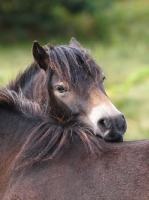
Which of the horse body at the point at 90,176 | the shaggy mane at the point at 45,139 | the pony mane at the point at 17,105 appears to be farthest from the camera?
the pony mane at the point at 17,105

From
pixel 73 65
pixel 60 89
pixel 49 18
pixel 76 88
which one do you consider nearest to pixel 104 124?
pixel 76 88

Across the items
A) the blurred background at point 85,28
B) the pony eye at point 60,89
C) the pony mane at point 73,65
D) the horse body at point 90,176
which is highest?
the blurred background at point 85,28

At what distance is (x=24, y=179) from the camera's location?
3.44m

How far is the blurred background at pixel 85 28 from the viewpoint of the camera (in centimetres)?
2109

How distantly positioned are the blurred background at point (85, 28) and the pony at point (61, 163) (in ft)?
45.4

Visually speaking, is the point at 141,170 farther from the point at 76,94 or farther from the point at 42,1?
the point at 42,1

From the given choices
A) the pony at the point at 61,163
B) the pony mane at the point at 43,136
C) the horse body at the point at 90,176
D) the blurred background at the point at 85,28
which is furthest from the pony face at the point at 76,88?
the blurred background at the point at 85,28

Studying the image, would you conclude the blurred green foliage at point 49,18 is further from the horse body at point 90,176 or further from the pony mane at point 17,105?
the horse body at point 90,176

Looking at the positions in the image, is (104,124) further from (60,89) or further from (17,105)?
(17,105)

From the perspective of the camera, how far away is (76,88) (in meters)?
4.96

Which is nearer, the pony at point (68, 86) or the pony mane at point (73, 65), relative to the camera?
the pony at point (68, 86)

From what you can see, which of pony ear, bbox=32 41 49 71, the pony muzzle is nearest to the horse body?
the pony muzzle

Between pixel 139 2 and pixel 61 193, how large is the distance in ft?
88.4

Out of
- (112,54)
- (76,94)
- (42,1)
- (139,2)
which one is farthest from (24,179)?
(139,2)
